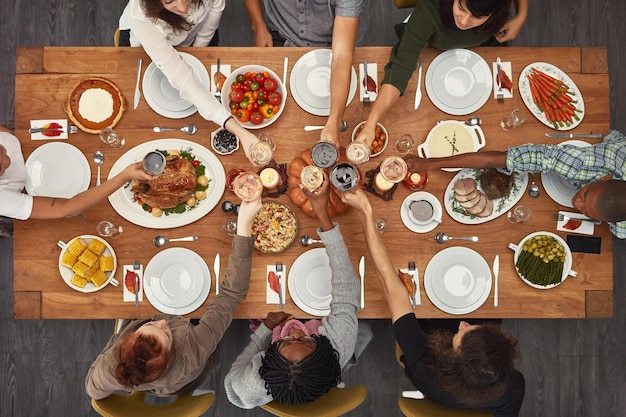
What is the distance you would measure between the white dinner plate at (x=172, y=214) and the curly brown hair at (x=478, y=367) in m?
1.21

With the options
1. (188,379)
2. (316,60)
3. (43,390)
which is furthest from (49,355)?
(316,60)

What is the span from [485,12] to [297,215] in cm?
117

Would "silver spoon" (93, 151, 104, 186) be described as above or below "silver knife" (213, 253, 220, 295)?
above

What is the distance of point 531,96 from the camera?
2.20m

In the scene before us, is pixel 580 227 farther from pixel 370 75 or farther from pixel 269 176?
pixel 269 176

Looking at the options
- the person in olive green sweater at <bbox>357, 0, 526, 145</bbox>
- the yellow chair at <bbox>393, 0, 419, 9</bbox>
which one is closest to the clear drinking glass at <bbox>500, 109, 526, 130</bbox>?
the person in olive green sweater at <bbox>357, 0, 526, 145</bbox>

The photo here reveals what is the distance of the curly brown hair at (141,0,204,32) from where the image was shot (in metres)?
2.00

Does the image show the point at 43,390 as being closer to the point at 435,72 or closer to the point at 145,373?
the point at 145,373

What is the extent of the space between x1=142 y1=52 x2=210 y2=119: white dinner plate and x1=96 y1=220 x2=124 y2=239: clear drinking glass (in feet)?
1.80

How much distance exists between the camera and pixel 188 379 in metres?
1.99

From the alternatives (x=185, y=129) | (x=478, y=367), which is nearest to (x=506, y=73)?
(x=478, y=367)

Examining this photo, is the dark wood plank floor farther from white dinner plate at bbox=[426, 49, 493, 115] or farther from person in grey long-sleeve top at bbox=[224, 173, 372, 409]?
white dinner plate at bbox=[426, 49, 493, 115]

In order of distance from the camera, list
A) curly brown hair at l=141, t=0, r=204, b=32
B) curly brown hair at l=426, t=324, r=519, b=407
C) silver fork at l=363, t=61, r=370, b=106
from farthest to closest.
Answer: silver fork at l=363, t=61, r=370, b=106
curly brown hair at l=141, t=0, r=204, b=32
curly brown hair at l=426, t=324, r=519, b=407

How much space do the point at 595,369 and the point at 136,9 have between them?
3.44 metres
